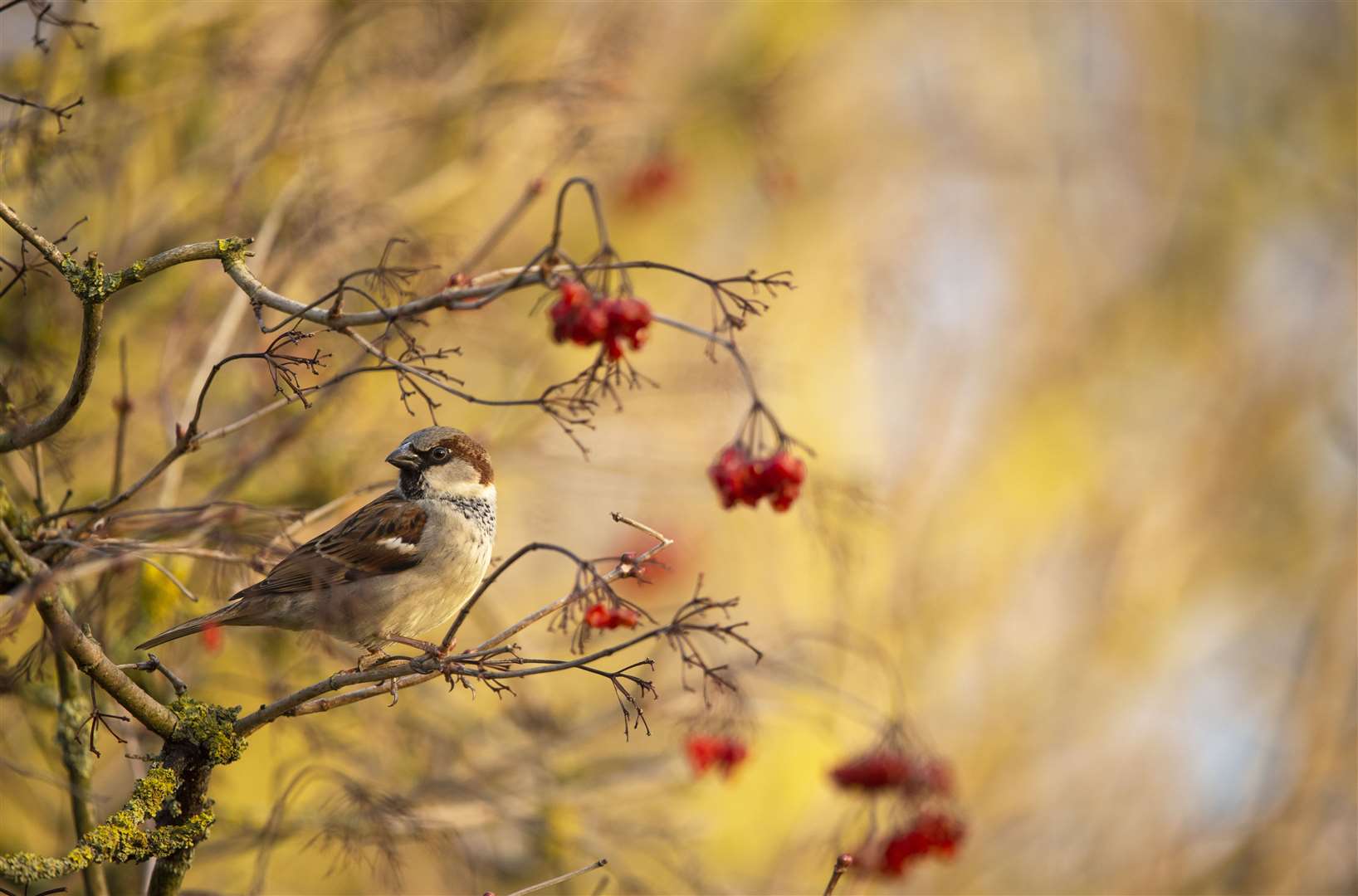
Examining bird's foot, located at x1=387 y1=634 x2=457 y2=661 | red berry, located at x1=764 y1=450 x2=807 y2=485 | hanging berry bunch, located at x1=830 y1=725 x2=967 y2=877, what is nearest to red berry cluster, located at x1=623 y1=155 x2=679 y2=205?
hanging berry bunch, located at x1=830 y1=725 x2=967 y2=877

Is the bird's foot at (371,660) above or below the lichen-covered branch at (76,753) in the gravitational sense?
above

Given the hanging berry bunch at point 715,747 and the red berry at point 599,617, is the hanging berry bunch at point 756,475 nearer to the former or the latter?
the red berry at point 599,617

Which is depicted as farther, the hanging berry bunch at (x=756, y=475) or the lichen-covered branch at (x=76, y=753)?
the hanging berry bunch at (x=756, y=475)

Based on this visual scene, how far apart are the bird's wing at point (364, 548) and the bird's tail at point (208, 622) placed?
6cm

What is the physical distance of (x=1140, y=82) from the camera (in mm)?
12641

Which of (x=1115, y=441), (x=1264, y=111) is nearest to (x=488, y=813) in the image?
(x=1115, y=441)

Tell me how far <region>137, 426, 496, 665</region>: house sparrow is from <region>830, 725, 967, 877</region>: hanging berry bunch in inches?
63.6

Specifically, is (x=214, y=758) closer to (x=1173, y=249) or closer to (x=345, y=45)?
(x=345, y=45)

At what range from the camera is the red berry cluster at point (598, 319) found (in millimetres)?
2928

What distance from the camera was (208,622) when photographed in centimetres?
382

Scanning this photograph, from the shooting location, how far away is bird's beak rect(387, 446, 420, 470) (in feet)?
14.2

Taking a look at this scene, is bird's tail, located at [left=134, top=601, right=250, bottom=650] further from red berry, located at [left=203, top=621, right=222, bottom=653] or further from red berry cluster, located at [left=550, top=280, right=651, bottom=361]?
red berry cluster, located at [left=550, top=280, right=651, bottom=361]

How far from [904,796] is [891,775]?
0.13 metres

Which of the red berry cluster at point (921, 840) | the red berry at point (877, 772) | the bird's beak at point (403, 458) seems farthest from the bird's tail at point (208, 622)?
the red berry cluster at point (921, 840)
